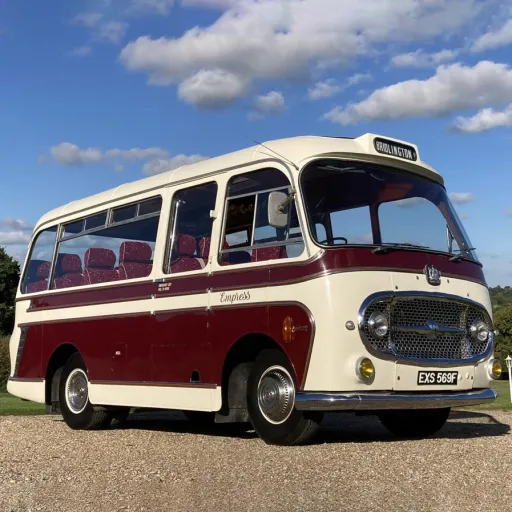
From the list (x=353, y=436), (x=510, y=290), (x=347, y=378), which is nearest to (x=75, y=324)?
(x=353, y=436)

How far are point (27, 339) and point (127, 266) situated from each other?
9.49 ft

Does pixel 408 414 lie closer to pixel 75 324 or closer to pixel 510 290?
pixel 75 324

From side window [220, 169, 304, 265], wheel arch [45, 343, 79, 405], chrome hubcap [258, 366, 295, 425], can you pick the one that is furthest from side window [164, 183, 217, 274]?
wheel arch [45, 343, 79, 405]

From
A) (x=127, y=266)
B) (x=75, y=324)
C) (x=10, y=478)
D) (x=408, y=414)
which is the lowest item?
(x=10, y=478)

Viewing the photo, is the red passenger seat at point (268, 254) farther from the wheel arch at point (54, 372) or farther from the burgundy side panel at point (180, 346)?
the wheel arch at point (54, 372)

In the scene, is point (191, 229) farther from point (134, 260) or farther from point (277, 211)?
point (277, 211)

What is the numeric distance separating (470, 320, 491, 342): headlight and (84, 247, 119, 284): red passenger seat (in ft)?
15.4

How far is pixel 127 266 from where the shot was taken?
10867 mm

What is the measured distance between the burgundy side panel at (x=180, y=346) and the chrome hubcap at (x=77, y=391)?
6.18 feet

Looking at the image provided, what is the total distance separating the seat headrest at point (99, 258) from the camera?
11297 millimetres

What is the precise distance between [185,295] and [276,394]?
186 cm

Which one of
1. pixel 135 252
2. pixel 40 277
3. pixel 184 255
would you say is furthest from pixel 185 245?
pixel 40 277

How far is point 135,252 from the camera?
1077 cm

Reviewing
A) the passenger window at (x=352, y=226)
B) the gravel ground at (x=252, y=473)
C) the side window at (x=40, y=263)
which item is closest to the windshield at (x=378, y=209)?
the passenger window at (x=352, y=226)
